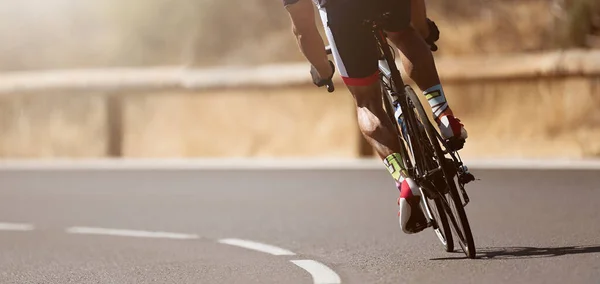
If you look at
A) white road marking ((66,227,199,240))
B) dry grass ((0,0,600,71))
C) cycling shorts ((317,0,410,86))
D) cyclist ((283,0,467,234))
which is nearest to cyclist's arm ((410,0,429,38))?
cyclist ((283,0,467,234))

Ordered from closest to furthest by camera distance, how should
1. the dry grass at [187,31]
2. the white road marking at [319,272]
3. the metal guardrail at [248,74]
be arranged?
the white road marking at [319,272], the metal guardrail at [248,74], the dry grass at [187,31]

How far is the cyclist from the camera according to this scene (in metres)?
6.57

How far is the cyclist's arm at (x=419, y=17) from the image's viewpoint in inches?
271

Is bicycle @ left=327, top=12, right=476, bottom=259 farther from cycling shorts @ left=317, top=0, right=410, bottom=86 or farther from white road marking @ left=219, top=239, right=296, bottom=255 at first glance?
white road marking @ left=219, top=239, right=296, bottom=255

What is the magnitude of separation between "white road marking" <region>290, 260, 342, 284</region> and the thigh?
Answer: 927mm

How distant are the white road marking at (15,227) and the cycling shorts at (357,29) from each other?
11.8 feet

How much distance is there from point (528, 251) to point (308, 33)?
1.61 m

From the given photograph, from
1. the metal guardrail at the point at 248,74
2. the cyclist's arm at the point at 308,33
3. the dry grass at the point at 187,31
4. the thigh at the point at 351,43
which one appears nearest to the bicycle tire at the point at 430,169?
the thigh at the point at 351,43

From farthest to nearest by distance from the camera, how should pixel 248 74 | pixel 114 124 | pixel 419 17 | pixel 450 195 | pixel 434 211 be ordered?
pixel 114 124 → pixel 248 74 → pixel 434 211 → pixel 419 17 → pixel 450 195

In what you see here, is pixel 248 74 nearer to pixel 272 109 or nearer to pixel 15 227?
pixel 272 109

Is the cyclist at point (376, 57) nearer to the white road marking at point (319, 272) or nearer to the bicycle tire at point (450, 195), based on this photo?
the bicycle tire at point (450, 195)

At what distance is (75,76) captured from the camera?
50.4 feet

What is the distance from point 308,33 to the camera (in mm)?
6934

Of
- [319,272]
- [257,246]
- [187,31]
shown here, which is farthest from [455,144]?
[187,31]
